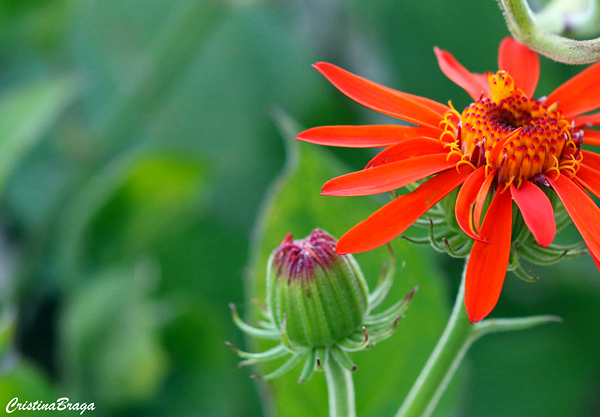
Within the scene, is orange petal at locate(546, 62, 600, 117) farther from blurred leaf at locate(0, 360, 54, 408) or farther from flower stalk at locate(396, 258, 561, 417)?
blurred leaf at locate(0, 360, 54, 408)

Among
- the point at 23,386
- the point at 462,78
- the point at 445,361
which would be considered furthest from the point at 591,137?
the point at 23,386

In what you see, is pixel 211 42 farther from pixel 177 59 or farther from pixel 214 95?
pixel 177 59

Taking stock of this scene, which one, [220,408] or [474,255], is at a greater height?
[474,255]

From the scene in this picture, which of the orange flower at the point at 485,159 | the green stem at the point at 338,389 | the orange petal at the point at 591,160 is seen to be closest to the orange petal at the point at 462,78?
the orange flower at the point at 485,159

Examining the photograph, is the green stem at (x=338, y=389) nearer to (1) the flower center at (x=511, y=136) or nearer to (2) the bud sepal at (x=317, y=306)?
(2) the bud sepal at (x=317, y=306)

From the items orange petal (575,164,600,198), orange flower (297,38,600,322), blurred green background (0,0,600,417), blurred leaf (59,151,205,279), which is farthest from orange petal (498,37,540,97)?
blurred leaf (59,151,205,279)

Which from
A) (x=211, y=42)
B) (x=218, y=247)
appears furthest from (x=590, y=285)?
(x=211, y=42)

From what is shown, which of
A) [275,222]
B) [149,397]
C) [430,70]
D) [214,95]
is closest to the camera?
[275,222]

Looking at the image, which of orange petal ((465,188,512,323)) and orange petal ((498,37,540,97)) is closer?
orange petal ((465,188,512,323))
